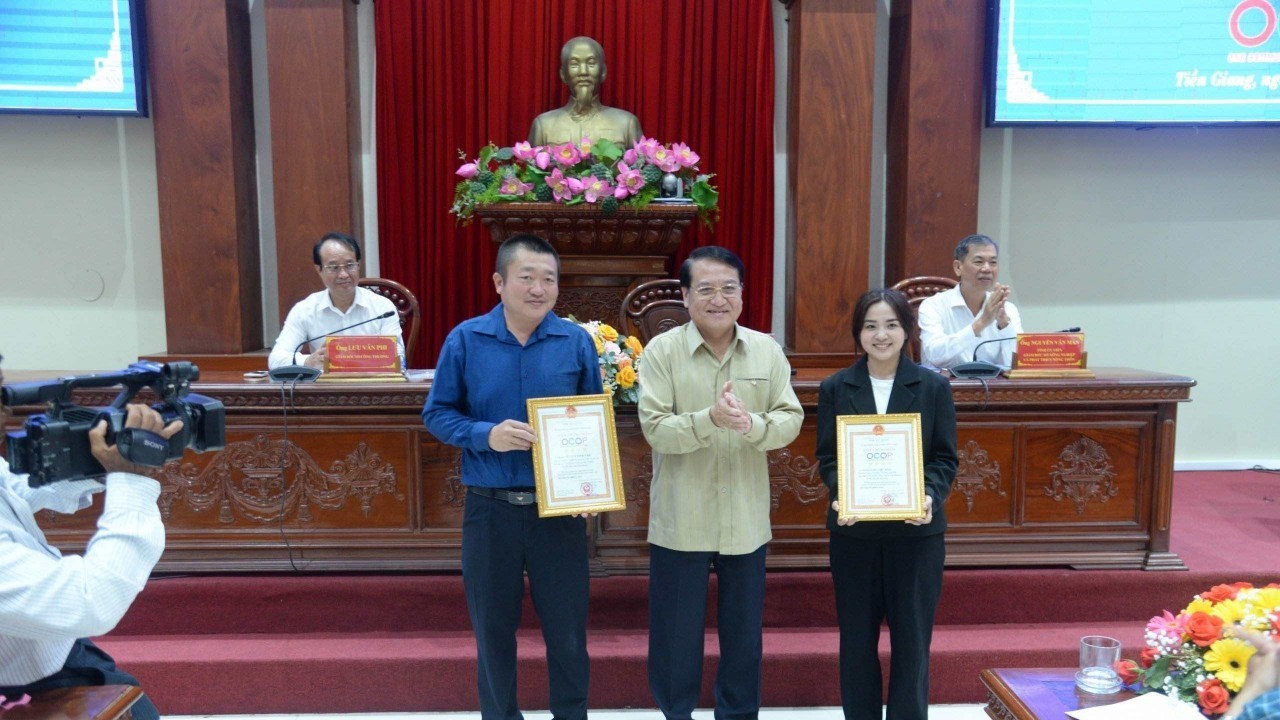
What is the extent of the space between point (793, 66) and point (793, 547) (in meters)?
2.95

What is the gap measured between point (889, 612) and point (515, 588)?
36.4 inches

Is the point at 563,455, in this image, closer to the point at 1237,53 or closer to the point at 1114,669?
the point at 1114,669

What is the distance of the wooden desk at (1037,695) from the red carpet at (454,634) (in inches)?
32.4

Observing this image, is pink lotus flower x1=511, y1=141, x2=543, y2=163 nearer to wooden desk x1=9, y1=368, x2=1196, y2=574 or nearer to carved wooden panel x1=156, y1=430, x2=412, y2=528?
wooden desk x1=9, y1=368, x2=1196, y2=574

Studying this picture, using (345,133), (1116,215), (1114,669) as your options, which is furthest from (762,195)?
(1114,669)

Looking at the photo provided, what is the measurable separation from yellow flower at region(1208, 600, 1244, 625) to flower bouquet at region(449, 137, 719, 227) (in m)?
2.84

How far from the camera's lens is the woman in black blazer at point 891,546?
2.01 meters

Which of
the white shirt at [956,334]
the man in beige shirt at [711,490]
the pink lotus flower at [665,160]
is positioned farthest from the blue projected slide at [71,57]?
the white shirt at [956,334]

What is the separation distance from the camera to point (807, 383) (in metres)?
2.74

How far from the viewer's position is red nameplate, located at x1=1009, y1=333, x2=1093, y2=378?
2.79 meters

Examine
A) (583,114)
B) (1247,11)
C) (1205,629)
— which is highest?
(1247,11)

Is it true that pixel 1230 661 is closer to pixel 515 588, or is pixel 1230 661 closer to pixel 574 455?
pixel 574 455

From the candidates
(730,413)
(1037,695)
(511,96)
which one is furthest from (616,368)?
(511,96)

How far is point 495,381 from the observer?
6.56ft
